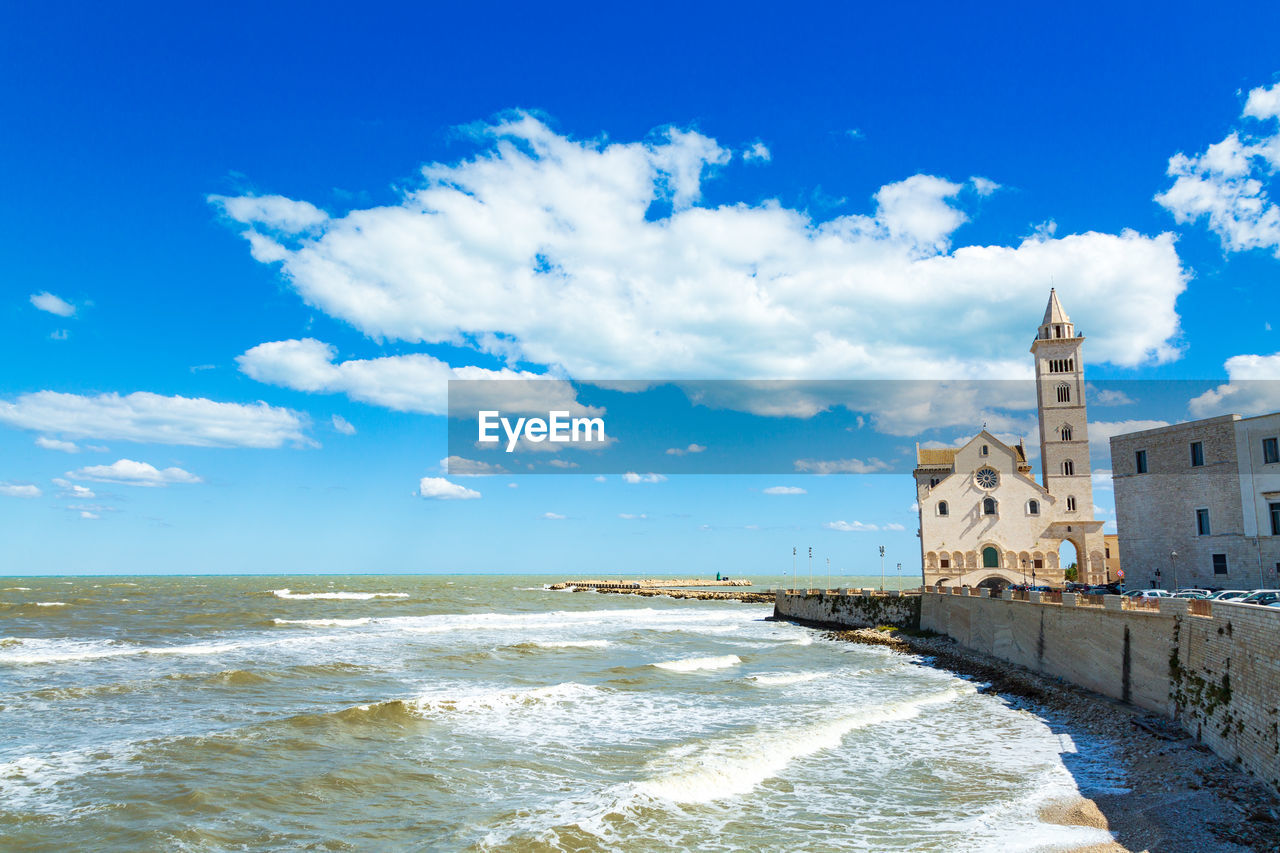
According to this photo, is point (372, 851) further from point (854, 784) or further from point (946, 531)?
point (946, 531)

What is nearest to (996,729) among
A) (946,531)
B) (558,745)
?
(558,745)

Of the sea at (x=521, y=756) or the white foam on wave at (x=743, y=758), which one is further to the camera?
the white foam on wave at (x=743, y=758)

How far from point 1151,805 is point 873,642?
103ft

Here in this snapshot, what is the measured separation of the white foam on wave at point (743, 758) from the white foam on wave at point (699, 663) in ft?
37.5

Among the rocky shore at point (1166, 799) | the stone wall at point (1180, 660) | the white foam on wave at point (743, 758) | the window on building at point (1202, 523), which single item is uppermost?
the window on building at point (1202, 523)

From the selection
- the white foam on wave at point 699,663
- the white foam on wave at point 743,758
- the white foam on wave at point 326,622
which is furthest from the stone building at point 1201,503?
the white foam on wave at point 326,622

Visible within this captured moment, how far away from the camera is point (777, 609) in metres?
66.4

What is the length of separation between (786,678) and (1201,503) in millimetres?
22611

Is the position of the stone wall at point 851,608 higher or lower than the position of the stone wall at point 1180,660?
lower

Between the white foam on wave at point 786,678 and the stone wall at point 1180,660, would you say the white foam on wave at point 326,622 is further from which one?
the stone wall at point 1180,660

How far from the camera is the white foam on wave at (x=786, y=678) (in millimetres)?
29094

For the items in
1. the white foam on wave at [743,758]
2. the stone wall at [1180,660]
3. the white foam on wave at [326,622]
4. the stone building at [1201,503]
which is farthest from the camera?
the white foam on wave at [326,622]

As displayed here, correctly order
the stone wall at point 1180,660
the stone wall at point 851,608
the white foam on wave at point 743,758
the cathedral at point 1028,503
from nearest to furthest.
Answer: the stone wall at point 1180,660
the white foam on wave at point 743,758
the stone wall at point 851,608
the cathedral at point 1028,503

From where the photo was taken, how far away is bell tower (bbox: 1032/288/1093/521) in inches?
2343
